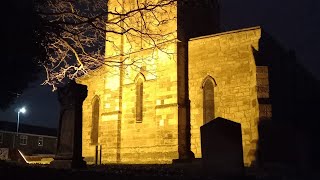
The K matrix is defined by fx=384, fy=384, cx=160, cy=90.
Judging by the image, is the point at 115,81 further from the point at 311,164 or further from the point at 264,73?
the point at 311,164

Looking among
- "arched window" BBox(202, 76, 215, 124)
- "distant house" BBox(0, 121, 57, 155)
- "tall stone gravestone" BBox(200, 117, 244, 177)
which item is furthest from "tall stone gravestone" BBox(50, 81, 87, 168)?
"distant house" BBox(0, 121, 57, 155)

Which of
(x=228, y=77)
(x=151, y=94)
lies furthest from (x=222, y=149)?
(x=151, y=94)

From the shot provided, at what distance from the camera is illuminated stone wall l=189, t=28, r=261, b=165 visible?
61.6 feet

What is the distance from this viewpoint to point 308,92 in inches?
1029

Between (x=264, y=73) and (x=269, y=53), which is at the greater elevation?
(x=269, y=53)

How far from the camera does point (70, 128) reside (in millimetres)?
13703

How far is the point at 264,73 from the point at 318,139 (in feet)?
23.2

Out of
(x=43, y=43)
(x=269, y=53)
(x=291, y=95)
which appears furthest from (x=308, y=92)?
(x=43, y=43)

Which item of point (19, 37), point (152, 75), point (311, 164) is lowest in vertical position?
point (311, 164)

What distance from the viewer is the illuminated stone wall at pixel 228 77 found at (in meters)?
18.8

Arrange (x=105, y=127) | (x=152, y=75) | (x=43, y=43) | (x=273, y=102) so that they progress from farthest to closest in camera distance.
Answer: (x=105, y=127), (x=152, y=75), (x=273, y=102), (x=43, y=43)

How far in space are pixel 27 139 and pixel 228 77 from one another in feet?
156

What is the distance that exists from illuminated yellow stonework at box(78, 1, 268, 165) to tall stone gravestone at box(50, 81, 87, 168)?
555 centimetres

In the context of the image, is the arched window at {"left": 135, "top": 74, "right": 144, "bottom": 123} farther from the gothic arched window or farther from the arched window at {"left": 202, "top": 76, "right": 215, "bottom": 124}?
the arched window at {"left": 202, "top": 76, "right": 215, "bottom": 124}
